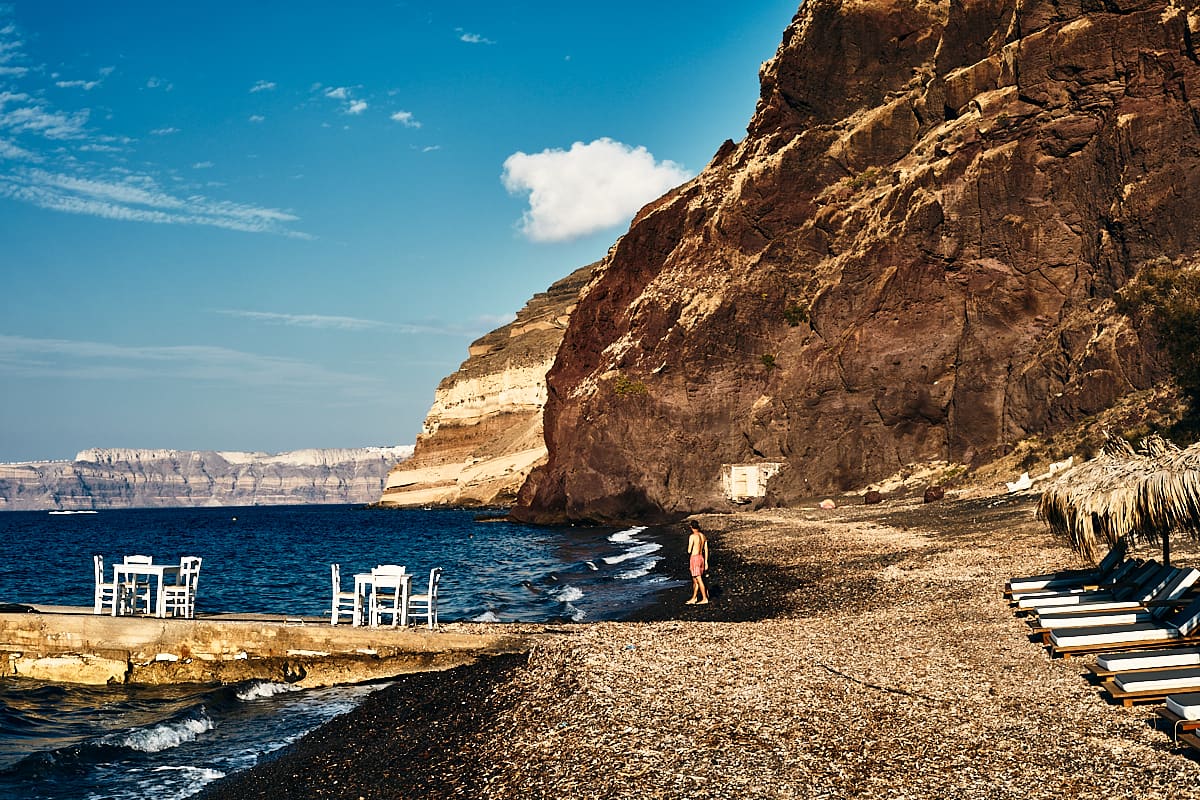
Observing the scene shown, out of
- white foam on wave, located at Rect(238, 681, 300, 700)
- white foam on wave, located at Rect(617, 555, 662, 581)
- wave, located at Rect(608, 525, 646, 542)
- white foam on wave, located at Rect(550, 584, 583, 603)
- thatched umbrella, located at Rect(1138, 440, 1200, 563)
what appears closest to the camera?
thatched umbrella, located at Rect(1138, 440, 1200, 563)

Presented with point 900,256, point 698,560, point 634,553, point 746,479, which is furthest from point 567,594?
point 900,256

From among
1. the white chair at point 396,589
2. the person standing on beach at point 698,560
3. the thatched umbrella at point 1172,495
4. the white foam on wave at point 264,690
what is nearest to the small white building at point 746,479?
the person standing on beach at point 698,560

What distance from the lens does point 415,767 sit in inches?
416

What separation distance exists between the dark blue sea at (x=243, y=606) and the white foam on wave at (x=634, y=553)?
2.9 inches

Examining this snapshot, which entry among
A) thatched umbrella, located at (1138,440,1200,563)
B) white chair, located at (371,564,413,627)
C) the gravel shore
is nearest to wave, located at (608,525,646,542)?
the gravel shore

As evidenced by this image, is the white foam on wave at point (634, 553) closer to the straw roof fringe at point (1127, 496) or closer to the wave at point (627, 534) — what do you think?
the wave at point (627, 534)

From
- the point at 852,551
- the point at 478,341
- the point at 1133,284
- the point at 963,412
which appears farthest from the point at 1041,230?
the point at 478,341

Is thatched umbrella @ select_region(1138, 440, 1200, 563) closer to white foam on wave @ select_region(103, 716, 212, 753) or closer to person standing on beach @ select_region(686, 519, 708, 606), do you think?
person standing on beach @ select_region(686, 519, 708, 606)

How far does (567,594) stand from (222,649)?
42.2 feet

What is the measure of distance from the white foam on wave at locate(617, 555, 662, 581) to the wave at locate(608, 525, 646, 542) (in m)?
11.8

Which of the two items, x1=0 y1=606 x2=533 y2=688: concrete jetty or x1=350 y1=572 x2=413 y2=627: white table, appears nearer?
x1=0 y1=606 x2=533 y2=688: concrete jetty

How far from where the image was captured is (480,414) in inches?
5010

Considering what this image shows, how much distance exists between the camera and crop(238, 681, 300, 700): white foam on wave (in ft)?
53.0

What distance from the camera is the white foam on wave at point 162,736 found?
13719 millimetres
